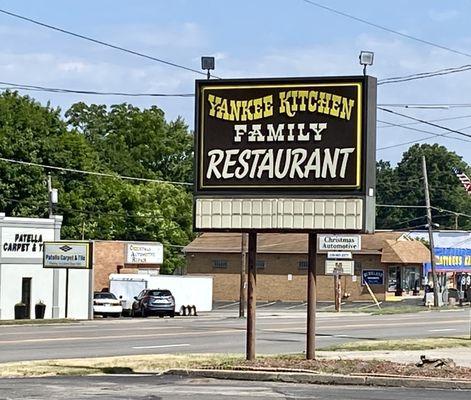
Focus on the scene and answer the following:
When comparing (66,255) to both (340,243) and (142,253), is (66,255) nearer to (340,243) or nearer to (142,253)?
(142,253)

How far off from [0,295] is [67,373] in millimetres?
31641

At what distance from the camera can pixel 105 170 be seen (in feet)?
294

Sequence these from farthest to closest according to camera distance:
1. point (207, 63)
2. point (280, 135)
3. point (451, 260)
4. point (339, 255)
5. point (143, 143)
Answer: point (143, 143) → point (451, 260) → point (339, 255) → point (207, 63) → point (280, 135)

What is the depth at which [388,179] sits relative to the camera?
153 m

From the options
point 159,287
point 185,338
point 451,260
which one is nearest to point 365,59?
point 185,338

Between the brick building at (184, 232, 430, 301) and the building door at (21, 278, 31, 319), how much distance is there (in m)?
31.0

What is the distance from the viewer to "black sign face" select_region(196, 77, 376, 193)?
774 inches

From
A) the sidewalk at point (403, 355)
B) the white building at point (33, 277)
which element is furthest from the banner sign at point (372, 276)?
the sidewalk at point (403, 355)

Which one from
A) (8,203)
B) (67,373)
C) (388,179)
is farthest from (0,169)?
(388,179)

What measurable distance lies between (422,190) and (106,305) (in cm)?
9747

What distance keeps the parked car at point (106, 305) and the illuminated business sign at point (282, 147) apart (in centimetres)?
3726

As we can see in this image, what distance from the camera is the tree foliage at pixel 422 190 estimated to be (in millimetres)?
144750

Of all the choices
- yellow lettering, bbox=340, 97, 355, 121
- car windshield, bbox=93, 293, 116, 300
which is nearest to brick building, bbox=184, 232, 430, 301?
car windshield, bbox=93, 293, 116, 300

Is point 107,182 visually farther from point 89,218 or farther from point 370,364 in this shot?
point 370,364
